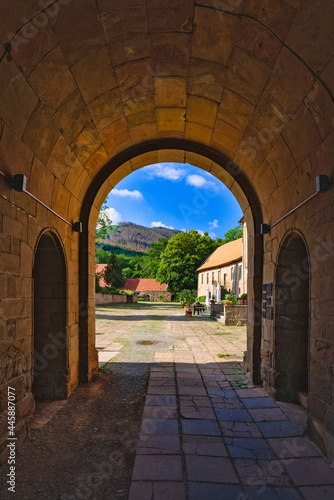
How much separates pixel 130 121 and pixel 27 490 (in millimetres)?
4452

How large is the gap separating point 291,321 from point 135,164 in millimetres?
3895

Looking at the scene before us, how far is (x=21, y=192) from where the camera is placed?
3.18 m

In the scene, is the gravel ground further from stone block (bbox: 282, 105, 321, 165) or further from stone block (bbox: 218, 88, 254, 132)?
stone block (bbox: 218, 88, 254, 132)

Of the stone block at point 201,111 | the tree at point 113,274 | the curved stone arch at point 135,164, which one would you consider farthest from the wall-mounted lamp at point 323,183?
the tree at point 113,274

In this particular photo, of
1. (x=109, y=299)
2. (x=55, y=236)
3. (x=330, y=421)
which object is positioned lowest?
(x=109, y=299)

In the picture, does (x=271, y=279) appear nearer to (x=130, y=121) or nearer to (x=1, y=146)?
(x=130, y=121)

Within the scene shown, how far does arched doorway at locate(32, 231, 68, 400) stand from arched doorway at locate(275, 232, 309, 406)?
122 inches

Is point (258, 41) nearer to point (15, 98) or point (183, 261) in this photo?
point (15, 98)

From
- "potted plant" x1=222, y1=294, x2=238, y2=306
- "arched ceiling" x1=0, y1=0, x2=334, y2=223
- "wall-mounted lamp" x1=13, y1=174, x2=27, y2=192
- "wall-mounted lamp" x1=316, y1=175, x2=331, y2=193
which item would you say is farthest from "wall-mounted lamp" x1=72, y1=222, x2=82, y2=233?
"potted plant" x1=222, y1=294, x2=238, y2=306

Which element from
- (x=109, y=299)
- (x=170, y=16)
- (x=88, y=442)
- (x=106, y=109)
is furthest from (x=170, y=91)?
(x=109, y=299)

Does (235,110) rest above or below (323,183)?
above

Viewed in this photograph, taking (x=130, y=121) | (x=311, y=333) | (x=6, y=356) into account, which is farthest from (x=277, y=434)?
(x=130, y=121)

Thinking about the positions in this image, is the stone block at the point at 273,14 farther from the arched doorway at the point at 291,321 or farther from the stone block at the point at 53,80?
the arched doorway at the point at 291,321

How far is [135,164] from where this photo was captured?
5.83 meters
